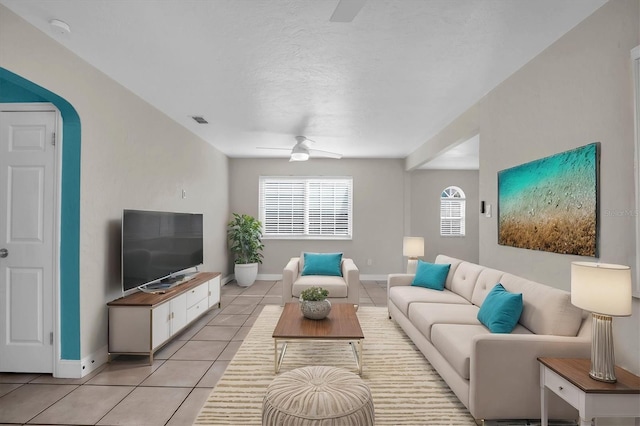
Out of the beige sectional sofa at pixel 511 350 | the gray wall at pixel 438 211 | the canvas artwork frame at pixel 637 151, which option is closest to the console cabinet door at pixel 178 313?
the beige sectional sofa at pixel 511 350

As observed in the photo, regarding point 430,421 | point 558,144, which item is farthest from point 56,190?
point 558,144


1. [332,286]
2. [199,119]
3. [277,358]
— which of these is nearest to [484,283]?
[332,286]

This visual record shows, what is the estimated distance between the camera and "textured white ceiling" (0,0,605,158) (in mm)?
2123

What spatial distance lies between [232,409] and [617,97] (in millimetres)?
3237

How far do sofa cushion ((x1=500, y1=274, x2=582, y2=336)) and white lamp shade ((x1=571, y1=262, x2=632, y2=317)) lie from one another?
1.65 ft

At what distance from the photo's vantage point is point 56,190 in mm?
2812

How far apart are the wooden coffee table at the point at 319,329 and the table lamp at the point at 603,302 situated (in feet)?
5.01

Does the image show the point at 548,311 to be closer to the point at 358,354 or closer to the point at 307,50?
the point at 358,354

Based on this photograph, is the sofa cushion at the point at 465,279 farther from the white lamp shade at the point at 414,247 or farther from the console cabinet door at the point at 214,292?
the console cabinet door at the point at 214,292

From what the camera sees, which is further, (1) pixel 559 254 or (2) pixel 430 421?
(1) pixel 559 254

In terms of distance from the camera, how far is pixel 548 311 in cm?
234

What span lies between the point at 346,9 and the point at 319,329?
241cm

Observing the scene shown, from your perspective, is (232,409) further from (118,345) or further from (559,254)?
(559,254)

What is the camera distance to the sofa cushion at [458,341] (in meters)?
2.24
